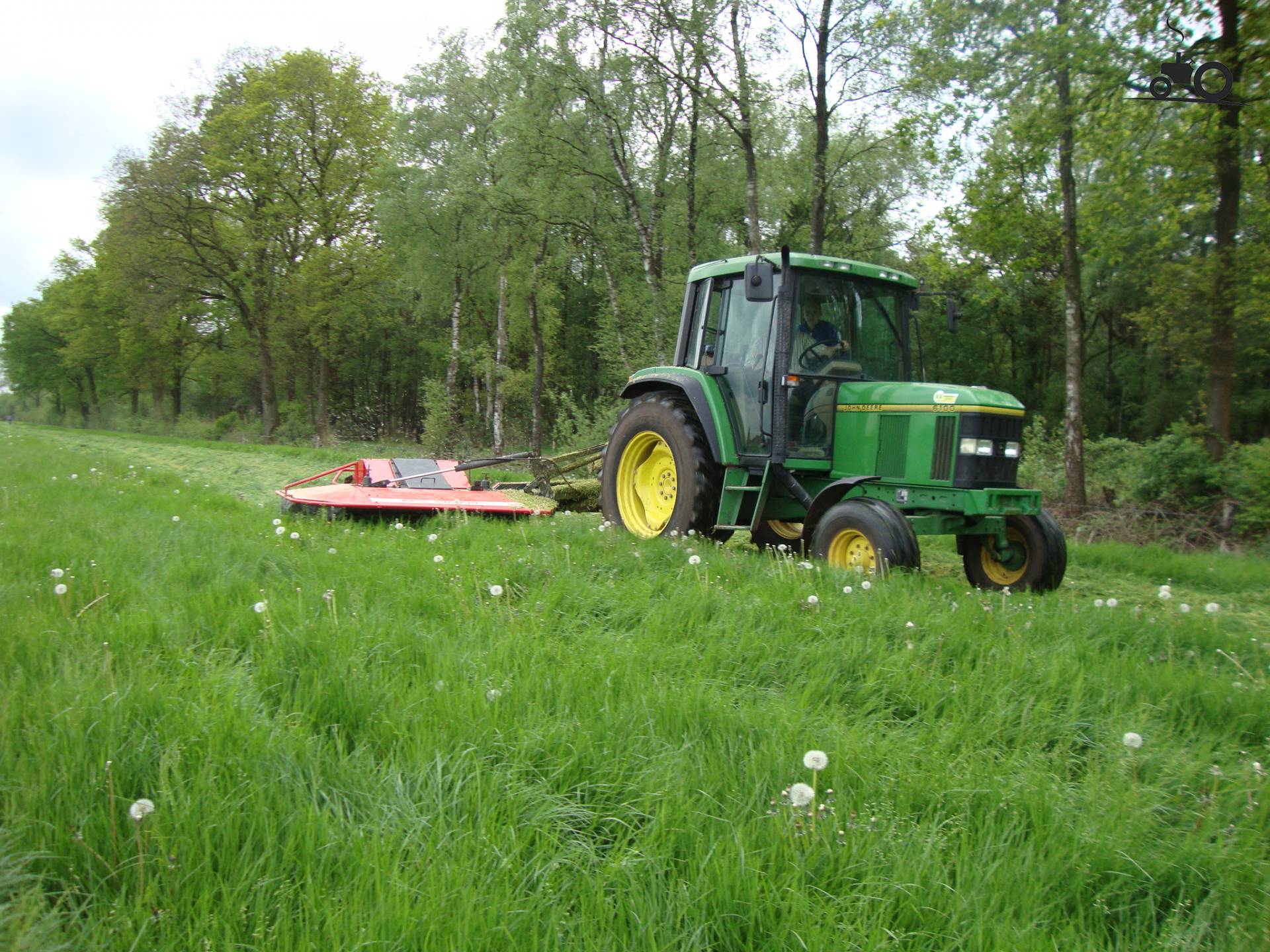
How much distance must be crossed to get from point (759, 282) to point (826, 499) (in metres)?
1.65

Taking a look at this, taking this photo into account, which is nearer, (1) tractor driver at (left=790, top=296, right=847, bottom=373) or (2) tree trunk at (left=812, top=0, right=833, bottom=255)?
(1) tractor driver at (left=790, top=296, right=847, bottom=373)

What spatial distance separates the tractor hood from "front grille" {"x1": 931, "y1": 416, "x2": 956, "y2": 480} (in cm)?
9

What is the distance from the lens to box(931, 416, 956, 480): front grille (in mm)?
5824

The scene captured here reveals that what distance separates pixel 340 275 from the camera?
108 feet

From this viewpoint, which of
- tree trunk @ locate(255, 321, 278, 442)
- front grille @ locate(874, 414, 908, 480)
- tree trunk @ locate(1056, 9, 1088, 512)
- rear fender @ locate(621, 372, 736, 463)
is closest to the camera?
front grille @ locate(874, 414, 908, 480)

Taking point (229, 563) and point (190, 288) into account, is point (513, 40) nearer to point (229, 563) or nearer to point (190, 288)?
point (229, 563)

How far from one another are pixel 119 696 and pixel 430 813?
1.08 meters

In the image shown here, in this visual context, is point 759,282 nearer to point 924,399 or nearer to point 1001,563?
point 924,399

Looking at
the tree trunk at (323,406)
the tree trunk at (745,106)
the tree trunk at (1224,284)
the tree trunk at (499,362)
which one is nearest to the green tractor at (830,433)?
the tree trunk at (1224,284)

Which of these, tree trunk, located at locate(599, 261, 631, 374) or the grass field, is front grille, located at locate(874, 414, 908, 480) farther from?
tree trunk, located at locate(599, 261, 631, 374)

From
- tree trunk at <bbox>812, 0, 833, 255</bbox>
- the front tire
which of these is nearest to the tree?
tree trunk at <bbox>812, 0, 833, 255</bbox>

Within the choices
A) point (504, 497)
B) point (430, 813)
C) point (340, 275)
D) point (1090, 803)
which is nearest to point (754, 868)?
point (430, 813)

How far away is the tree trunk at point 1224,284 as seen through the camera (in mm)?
11336

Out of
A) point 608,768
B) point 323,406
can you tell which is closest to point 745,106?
point 608,768
